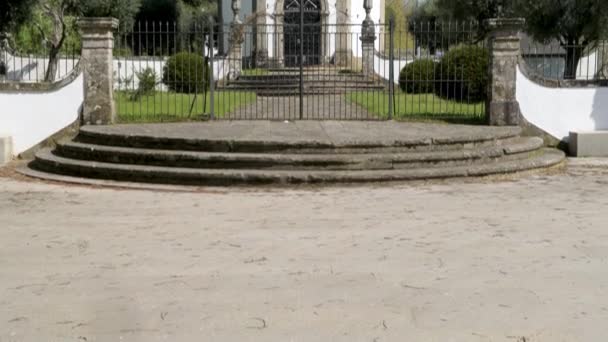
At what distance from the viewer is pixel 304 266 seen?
5.97 metres

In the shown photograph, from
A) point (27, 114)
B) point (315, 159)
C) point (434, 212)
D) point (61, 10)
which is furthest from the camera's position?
point (61, 10)

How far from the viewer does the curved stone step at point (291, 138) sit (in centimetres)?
1059

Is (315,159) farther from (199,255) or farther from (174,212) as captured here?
(199,255)

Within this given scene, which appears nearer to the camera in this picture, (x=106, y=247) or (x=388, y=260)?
(x=388, y=260)

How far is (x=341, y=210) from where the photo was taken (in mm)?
8320

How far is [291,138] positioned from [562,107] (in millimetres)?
5608

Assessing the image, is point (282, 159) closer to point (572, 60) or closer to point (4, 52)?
point (4, 52)

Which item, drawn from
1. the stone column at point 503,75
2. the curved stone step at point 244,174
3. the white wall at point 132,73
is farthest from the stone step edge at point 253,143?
the white wall at point 132,73

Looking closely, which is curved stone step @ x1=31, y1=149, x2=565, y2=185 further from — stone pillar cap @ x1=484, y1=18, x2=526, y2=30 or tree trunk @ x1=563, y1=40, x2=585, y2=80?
tree trunk @ x1=563, y1=40, x2=585, y2=80

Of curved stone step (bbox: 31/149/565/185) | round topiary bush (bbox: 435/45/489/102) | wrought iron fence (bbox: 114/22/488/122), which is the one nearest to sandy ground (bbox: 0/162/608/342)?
curved stone step (bbox: 31/149/565/185)

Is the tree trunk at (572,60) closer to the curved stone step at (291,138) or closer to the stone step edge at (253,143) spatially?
the curved stone step at (291,138)

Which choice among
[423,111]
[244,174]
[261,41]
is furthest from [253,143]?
[261,41]

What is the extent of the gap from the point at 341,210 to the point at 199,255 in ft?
7.87

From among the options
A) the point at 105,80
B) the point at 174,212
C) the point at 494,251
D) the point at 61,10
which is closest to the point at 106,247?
the point at 174,212
